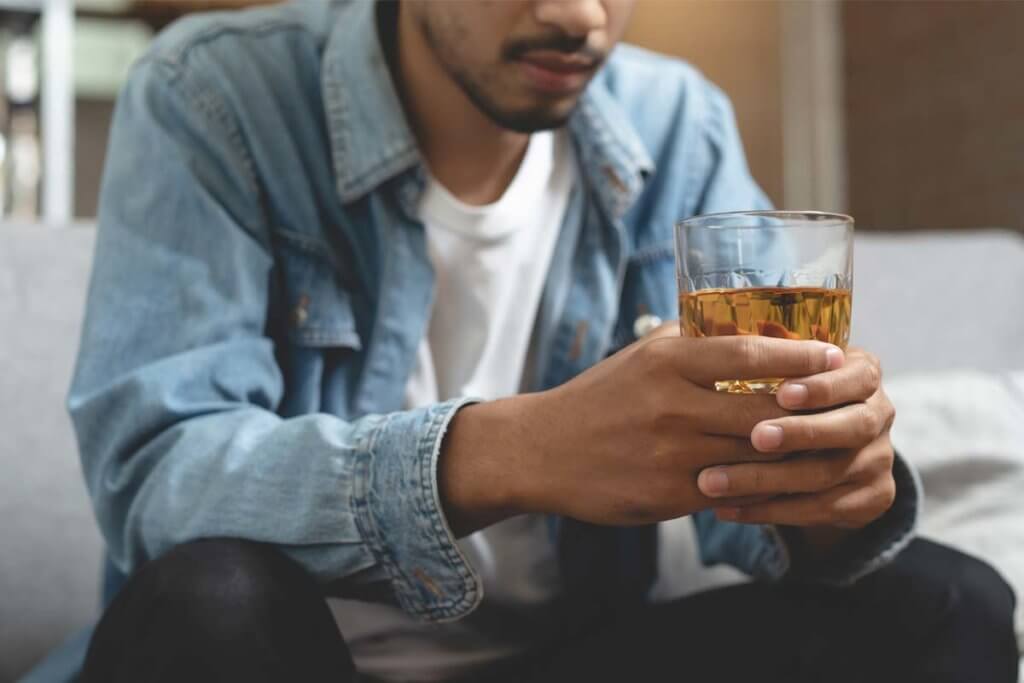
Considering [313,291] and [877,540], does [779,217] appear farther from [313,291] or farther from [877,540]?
[313,291]

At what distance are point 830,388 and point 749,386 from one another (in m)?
0.05

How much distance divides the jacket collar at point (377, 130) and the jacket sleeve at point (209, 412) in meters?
0.10

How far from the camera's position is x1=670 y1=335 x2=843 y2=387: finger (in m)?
0.68

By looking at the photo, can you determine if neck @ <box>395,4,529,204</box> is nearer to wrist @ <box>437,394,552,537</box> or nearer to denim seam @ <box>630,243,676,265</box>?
denim seam @ <box>630,243,676,265</box>

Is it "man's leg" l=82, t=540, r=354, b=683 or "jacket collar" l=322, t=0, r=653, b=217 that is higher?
"jacket collar" l=322, t=0, r=653, b=217

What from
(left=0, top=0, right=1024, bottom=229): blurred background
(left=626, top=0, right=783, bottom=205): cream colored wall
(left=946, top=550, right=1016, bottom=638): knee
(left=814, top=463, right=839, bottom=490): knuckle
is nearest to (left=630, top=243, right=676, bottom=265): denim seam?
(left=946, top=550, right=1016, bottom=638): knee

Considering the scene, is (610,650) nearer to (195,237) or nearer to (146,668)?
(146,668)

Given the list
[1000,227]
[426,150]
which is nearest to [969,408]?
[426,150]

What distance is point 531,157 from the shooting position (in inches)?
49.3

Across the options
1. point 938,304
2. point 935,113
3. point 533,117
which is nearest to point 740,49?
point 935,113

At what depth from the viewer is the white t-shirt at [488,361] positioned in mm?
1149

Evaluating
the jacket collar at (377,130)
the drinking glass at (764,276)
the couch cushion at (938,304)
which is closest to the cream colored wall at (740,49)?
the couch cushion at (938,304)

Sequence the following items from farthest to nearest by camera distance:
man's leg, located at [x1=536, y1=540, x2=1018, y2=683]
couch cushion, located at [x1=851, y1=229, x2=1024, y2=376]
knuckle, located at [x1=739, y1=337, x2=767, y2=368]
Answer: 1. couch cushion, located at [x1=851, y1=229, x2=1024, y2=376]
2. man's leg, located at [x1=536, y1=540, x2=1018, y2=683]
3. knuckle, located at [x1=739, y1=337, x2=767, y2=368]

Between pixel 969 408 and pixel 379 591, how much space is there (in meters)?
0.84
